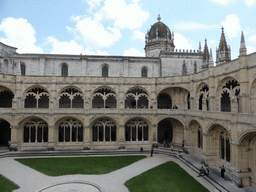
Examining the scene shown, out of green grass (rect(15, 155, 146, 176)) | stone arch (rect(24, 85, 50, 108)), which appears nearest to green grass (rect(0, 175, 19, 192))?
green grass (rect(15, 155, 146, 176))

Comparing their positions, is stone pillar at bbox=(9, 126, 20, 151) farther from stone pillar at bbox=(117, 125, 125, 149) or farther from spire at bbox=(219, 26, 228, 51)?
spire at bbox=(219, 26, 228, 51)

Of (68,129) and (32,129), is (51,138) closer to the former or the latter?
(68,129)

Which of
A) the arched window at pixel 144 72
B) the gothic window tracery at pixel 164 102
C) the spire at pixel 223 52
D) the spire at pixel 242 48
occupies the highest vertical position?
the spire at pixel 223 52

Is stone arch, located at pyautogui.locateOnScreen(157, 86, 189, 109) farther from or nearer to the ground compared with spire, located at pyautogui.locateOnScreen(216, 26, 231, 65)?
nearer to the ground

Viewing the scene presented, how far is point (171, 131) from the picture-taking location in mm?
36219

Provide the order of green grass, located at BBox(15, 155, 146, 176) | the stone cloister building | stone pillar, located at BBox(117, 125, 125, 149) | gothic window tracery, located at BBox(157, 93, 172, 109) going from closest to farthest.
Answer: green grass, located at BBox(15, 155, 146, 176) → the stone cloister building → stone pillar, located at BBox(117, 125, 125, 149) → gothic window tracery, located at BBox(157, 93, 172, 109)

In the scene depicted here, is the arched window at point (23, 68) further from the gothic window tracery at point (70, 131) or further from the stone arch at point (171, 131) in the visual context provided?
the stone arch at point (171, 131)

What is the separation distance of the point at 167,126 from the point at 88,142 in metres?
15.6

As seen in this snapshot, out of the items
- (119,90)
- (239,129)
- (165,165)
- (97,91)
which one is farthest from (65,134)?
(239,129)

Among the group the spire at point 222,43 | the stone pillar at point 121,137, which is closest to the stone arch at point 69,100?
the stone pillar at point 121,137

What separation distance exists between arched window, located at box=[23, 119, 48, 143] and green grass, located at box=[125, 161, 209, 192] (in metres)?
19.6

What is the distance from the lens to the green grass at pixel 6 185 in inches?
655

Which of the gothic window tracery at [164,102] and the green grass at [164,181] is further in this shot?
the gothic window tracery at [164,102]

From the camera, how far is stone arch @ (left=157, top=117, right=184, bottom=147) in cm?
3312
